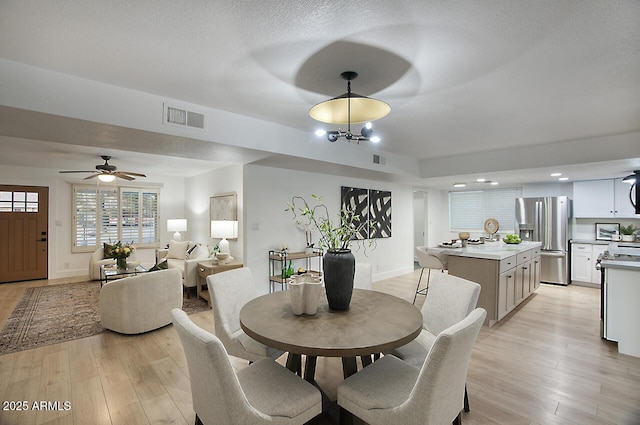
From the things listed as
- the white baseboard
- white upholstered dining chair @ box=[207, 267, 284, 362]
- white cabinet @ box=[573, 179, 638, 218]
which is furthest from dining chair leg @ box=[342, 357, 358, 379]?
white cabinet @ box=[573, 179, 638, 218]

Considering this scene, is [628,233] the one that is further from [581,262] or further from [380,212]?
[380,212]

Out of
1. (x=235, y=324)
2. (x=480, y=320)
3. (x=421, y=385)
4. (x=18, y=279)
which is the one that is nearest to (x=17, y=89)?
(x=235, y=324)

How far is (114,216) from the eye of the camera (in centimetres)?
714

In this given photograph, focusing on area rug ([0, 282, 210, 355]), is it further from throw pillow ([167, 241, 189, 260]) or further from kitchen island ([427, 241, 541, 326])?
kitchen island ([427, 241, 541, 326])

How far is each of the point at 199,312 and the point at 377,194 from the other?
4.05 m

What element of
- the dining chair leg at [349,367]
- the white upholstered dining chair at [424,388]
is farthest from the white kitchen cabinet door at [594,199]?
the dining chair leg at [349,367]

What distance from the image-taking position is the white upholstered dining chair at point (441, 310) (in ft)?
6.53

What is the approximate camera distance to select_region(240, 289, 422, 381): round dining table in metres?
1.41

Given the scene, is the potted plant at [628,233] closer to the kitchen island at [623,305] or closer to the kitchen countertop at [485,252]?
the kitchen countertop at [485,252]

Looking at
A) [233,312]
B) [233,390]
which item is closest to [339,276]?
[233,390]

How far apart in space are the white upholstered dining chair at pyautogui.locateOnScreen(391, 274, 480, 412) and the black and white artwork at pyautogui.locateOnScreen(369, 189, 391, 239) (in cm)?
369

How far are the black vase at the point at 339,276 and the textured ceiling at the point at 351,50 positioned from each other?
138 cm

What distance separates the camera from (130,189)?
729 cm

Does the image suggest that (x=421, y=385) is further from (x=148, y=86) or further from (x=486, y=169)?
(x=486, y=169)
